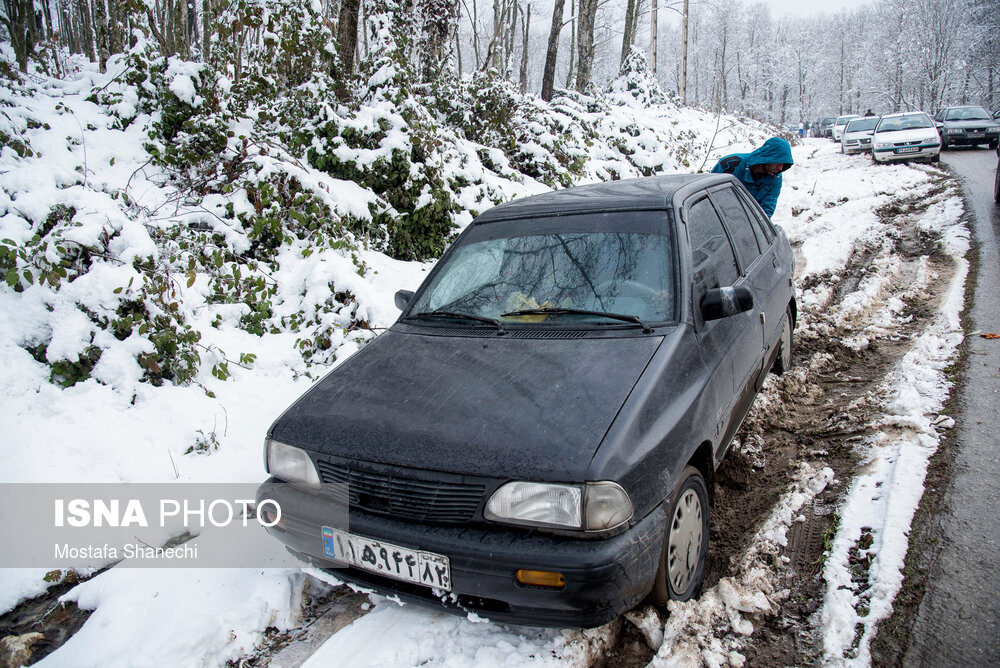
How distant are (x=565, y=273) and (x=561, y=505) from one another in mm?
1258

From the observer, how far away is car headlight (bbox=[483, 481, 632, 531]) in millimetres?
1855

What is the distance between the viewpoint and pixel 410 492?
6.73 feet

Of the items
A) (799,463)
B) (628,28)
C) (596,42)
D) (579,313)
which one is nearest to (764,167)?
(799,463)

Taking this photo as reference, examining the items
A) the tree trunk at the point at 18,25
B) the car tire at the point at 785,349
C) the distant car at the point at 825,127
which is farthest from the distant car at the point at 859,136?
the tree trunk at the point at 18,25

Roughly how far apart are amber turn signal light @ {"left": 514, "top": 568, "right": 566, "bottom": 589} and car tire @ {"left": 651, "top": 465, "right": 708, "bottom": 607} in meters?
0.42

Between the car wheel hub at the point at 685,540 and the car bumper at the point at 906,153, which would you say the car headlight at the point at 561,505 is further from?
the car bumper at the point at 906,153

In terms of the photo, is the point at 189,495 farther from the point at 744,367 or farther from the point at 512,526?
the point at 744,367

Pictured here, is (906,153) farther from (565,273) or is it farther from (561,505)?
(561,505)

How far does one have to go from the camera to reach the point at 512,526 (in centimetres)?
196

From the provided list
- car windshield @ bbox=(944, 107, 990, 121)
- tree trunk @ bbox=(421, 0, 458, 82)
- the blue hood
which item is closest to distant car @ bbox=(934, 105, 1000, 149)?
car windshield @ bbox=(944, 107, 990, 121)

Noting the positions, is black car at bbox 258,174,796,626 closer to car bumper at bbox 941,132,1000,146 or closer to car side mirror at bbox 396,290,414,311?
car side mirror at bbox 396,290,414,311

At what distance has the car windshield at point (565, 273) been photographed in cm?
264

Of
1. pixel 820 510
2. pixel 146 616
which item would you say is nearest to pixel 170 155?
pixel 146 616

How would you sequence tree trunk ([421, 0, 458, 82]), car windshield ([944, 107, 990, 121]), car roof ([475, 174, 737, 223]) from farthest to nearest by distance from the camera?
car windshield ([944, 107, 990, 121])
tree trunk ([421, 0, 458, 82])
car roof ([475, 174, 737, 223])
